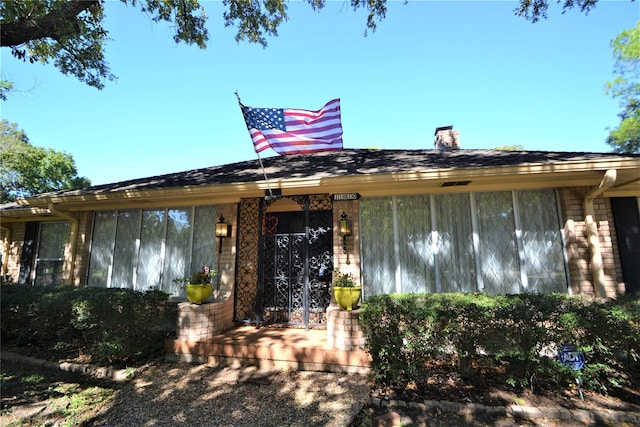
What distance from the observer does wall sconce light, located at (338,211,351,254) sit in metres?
5.68

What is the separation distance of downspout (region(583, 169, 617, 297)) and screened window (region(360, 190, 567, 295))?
381 mm

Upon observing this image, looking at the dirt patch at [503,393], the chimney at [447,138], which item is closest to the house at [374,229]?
the dirt patch at [503,393]

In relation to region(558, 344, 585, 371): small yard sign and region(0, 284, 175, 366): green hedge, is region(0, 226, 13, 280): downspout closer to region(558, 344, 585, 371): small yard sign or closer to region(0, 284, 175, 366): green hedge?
region(0, 284, 175, 366): green hedge

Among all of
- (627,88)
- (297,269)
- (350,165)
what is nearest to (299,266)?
(297,269)

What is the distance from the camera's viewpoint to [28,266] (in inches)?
339

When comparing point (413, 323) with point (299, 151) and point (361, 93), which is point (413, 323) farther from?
point (361, 93)

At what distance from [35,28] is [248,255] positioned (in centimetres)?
518

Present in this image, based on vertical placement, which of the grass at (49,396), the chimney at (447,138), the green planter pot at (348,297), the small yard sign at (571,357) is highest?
the chimney at (447,138)

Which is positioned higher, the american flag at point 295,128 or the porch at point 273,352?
the american flag at point 295,128

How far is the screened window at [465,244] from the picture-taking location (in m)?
5.14

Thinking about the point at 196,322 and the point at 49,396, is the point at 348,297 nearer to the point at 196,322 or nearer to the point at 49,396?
the point at 196,322

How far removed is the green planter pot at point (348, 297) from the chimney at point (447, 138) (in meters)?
6.28

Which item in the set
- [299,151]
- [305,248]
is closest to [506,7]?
[299,151]

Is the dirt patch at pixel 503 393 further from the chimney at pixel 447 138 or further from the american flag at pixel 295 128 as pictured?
the chimney at pixel 447 138
